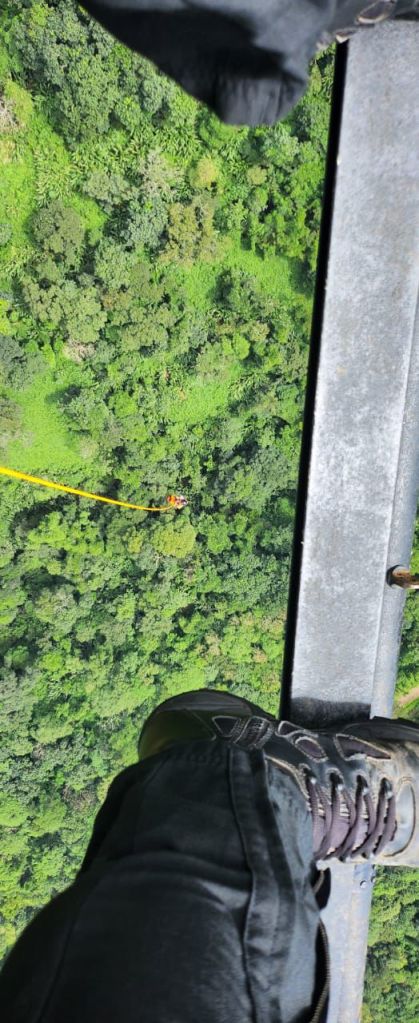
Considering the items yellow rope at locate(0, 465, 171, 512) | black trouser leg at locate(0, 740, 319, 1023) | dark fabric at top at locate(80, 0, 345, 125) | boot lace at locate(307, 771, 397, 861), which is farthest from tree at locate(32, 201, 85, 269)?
black trouser leg at locate(0, 740, 319, 1023)

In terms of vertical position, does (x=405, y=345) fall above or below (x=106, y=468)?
above

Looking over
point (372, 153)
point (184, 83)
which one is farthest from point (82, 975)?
point (372, 153)

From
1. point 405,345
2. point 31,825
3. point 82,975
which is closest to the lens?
point 82,975

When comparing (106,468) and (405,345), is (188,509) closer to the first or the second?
(106,468)

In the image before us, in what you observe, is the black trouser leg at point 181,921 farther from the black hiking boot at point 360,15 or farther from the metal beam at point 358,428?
the black hiking boot at point 360,15

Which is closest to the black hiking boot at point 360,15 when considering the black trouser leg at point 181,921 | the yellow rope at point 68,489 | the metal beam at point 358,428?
the metal beam at point 358,428

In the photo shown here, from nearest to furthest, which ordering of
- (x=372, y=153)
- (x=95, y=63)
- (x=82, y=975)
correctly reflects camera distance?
(x=82, y=975) < (x=372, y=153) < (x=95, y=63)

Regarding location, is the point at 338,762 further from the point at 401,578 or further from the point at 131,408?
the point at 131,408

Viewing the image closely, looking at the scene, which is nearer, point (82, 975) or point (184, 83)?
point (82, 975)
